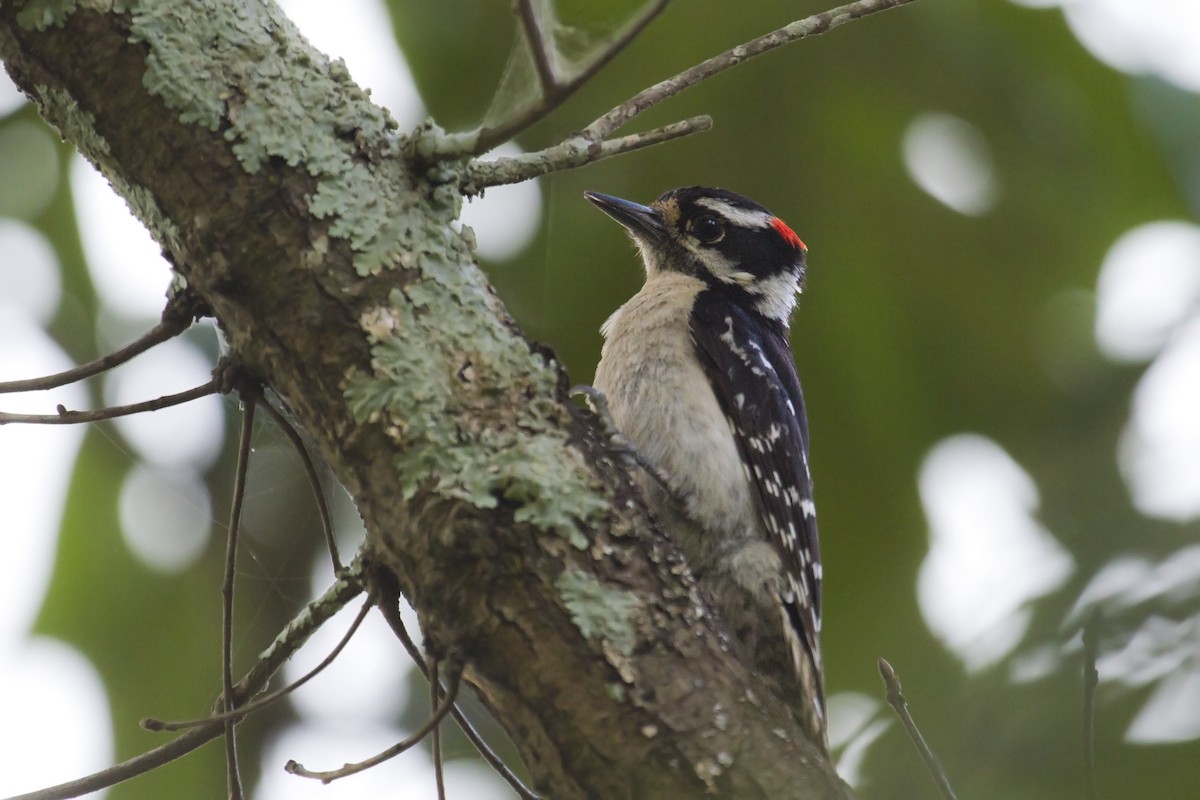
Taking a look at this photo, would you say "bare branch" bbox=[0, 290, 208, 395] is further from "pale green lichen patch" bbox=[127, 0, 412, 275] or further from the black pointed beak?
the black pointed beak

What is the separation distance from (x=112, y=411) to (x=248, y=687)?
0.55 m

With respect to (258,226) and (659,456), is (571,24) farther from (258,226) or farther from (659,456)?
(659,456)

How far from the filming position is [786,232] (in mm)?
4086

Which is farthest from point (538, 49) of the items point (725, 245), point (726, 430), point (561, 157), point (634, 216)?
point (725, 245)

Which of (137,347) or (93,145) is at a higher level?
(93,145)

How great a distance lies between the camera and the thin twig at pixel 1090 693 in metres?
1.08

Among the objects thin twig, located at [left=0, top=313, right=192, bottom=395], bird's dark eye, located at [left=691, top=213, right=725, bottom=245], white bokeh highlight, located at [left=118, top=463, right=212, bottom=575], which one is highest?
bird's dark eye, located at [left=691, top=213, right=725, bottom=245]

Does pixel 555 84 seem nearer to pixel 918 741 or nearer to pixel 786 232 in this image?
pixel 918 741

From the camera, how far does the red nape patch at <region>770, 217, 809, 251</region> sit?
13.0ft

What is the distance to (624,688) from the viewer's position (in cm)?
181

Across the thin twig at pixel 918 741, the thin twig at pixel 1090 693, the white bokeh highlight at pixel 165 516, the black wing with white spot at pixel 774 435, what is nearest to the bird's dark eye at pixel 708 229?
the black wing with white spot at pixel 774 435

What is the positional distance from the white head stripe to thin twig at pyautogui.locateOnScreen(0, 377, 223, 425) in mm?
2294

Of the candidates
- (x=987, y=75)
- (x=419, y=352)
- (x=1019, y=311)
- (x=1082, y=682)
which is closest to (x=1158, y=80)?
(x=987, y=75)

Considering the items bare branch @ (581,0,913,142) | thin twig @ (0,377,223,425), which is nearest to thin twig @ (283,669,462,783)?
thin twig @ (0,377,223,425)
